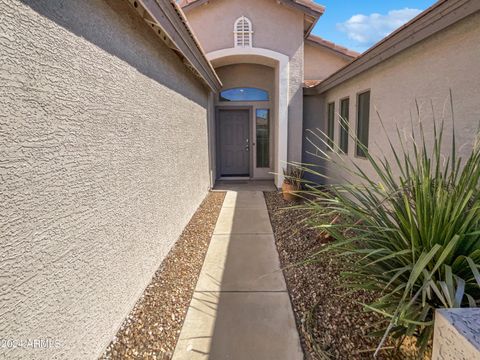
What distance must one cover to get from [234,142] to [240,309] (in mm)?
8387

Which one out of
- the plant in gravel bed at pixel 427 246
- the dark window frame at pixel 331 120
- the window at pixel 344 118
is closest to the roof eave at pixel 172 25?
the plant in gravel bed at pixel 427 246

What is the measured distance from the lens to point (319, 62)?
34.6ft

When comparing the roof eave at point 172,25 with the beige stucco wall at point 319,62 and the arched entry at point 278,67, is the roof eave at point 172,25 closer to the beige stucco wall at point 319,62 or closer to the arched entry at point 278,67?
the arched entry at point 278,67

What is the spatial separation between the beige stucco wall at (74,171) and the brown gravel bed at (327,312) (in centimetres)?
162

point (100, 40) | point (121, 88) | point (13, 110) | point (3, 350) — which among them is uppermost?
point (100, 40)

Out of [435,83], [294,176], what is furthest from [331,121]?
[435,83]

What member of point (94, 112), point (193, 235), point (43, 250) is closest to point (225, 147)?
point (193, 235)

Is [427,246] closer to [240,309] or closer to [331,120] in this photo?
[240,309]

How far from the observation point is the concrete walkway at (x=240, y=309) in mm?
2424

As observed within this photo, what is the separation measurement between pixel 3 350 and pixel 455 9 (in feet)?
15.5

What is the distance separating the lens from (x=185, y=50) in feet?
14.3

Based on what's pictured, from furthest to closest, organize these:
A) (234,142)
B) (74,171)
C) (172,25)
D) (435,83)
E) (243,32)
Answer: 1. (234,142)
2. (243,32)
3. (435,83)
4. (172,25)
5. (74,171)

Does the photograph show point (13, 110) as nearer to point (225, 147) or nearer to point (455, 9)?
point (455, 9)

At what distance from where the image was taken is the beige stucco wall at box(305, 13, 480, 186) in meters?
3.08
